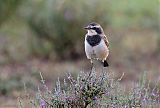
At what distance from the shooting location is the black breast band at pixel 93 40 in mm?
5918

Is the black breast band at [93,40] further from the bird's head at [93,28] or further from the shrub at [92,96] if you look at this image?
the shrub at [92,96]

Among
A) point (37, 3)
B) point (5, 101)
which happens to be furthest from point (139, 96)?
point (37, 3)

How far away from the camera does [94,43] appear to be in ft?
19.6

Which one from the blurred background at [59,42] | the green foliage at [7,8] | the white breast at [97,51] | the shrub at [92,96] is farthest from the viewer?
the green foliage at [7,8]

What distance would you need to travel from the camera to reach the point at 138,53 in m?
12.8

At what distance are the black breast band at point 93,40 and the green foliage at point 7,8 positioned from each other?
20.2 ft

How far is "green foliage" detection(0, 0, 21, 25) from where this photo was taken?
11914mm

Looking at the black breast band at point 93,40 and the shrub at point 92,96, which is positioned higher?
the black breast band at point 93,40

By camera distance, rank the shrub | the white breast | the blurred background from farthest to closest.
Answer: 1. the blurred background
2. the white breast
3. the shrub

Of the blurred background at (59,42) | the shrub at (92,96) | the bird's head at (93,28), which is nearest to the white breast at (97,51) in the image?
the bird's head at (93,28)

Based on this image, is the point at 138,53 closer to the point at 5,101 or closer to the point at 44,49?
the point at 44,49

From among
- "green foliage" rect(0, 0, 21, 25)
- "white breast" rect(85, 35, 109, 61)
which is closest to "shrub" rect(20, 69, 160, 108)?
"white breast" rect(85, 35, 109, 61)

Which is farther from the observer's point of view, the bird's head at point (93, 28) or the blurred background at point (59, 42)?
the blurred background at point (59, 42)

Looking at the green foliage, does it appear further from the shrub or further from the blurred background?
the shrub
